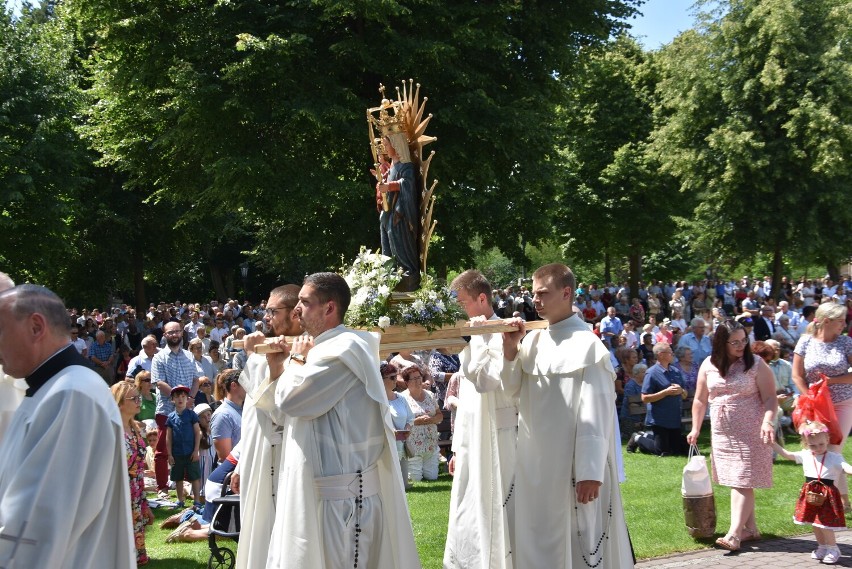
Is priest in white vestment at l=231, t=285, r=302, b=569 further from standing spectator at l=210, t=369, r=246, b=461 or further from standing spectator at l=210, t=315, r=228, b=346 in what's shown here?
standing spectator at l=210, t=315, r=228, b=346

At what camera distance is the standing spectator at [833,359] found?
28.7 ft

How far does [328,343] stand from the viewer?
521 centimetres

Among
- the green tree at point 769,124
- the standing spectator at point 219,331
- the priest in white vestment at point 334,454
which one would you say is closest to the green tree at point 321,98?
the standing spectator at point 219,331

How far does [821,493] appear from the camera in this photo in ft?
25.1

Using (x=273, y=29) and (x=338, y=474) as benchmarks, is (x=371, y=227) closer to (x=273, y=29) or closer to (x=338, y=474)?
(x=273, y=29)

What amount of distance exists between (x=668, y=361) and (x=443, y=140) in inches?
315

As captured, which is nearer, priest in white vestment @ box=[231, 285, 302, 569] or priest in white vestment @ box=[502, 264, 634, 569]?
priest in white vestment @ box=[231, 285, 302, 569]

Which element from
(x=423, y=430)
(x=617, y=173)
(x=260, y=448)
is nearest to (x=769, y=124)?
(x=617, y=173)

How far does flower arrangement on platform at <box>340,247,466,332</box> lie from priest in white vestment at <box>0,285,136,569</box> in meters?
3.34

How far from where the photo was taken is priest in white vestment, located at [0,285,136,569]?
127 inches

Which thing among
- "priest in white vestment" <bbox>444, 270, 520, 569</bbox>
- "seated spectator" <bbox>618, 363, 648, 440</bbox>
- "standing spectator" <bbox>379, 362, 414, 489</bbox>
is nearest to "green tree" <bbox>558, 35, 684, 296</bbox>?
"seated spectator" <bbox>618, 363, 648, 440</bbox>

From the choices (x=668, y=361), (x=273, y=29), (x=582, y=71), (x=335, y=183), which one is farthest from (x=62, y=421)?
(x=582, y=71)

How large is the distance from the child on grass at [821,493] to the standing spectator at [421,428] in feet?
16.1

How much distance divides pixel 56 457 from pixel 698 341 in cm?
1521
